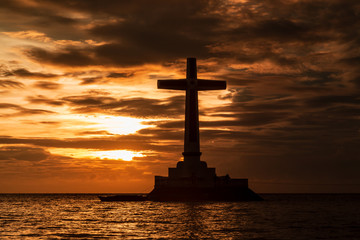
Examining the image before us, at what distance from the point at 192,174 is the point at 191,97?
15.1 metres

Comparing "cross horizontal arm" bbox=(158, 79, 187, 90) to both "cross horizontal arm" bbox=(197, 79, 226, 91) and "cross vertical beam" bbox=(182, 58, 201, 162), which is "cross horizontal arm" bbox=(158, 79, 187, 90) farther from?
"cross horizontal arm" bbox=(197, 79, 226, 91)

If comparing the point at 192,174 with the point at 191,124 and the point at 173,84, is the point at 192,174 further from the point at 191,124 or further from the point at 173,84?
the point at 173,84

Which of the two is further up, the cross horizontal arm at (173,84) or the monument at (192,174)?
the cross horizontal arm at (173,84)

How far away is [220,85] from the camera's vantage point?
97688mm

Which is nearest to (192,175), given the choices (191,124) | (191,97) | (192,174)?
(192,174)

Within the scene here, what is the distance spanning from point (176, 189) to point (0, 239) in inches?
2272

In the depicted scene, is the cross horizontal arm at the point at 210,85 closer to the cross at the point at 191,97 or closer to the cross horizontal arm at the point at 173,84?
the cross at the point at 191,97

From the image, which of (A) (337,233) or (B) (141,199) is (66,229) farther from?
(B) (141,199)

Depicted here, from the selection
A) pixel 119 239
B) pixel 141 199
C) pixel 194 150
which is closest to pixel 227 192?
pixel 194 150

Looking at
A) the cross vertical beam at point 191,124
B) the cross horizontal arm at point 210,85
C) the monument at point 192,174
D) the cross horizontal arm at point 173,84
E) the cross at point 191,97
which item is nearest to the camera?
the cross vertical beam at point 191,124

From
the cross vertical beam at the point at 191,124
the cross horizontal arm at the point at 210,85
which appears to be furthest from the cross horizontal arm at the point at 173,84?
the cross horizontal arm at the point at 210,85


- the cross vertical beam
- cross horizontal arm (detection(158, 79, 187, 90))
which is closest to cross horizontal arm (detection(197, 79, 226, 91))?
the cross vertical beam

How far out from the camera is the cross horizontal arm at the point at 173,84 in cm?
9619

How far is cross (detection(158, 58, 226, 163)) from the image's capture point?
9350 centimetres
